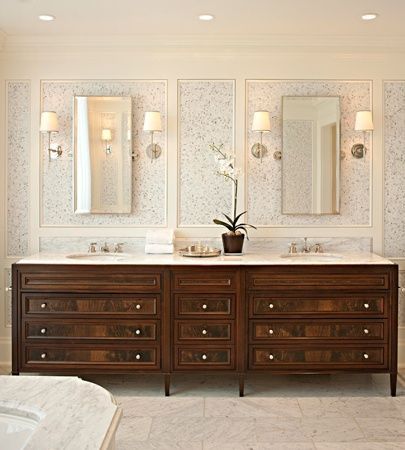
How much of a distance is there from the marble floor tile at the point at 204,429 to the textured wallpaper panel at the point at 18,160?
6.07 feet

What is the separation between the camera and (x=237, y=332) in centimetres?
402

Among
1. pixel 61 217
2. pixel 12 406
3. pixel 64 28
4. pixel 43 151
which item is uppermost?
pixel 64 28

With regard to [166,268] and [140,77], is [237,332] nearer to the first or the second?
[166,268]

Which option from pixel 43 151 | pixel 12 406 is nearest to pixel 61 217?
pixel 43 151

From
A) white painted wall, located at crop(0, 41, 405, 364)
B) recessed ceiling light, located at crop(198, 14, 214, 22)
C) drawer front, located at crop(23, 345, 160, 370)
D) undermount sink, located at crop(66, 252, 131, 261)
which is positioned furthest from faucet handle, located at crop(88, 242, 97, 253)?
recessed ceiling light, located at crop(198, 14, 214, 22)

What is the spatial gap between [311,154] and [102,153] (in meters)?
1.53

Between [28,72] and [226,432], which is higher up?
[28,72]

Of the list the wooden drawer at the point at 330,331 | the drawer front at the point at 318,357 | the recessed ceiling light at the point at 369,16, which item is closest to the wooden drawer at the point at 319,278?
the wooden drawer at the point at 330,331

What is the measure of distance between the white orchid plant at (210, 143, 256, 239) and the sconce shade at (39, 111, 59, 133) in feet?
3.75

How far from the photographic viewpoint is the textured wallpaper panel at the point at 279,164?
4602mm

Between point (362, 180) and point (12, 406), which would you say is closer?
point (12, 406)

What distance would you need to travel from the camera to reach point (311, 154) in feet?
15.0

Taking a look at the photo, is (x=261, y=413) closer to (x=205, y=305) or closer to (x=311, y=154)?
(x=205, y=305)

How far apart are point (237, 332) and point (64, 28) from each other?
93.9 inches
